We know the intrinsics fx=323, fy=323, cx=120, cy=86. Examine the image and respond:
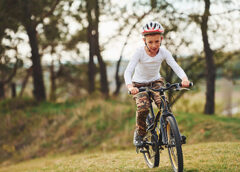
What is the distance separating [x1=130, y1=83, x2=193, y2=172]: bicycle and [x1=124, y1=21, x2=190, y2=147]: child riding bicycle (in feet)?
0.65

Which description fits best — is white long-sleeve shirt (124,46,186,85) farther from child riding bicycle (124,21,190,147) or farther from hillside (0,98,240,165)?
hillside (0,98,240,165)

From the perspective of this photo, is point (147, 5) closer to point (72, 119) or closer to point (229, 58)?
point (72, 119)

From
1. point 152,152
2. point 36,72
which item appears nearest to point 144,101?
point 152,152

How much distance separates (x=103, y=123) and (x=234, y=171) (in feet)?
29.4

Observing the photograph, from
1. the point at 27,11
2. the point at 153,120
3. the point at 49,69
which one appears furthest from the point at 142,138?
the point at 49,69

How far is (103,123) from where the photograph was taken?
13797 millimetres

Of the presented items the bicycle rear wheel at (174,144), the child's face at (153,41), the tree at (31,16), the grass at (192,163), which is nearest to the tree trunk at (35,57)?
the tree at (31,16)

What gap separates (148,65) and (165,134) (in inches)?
48.2

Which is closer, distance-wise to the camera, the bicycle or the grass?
the bicycle

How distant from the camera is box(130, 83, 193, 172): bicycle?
15.3ft

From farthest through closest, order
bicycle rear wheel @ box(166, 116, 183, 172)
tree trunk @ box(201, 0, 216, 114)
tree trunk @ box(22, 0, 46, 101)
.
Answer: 1. tree trunk @ box(22, 0, 46, 101)
2. tree trunk @ box(201, 0, 216, 114)
3. bicycle rear wheel @ box(166, 116, 183, 172)

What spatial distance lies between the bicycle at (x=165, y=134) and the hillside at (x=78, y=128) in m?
5.27

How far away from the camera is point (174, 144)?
4883mm

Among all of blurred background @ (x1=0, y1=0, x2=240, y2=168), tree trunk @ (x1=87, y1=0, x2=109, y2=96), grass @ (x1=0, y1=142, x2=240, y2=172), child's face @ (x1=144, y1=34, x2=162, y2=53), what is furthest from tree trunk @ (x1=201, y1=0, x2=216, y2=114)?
child's face @ (x1=144, y1=34, x2=162, y2=53)
